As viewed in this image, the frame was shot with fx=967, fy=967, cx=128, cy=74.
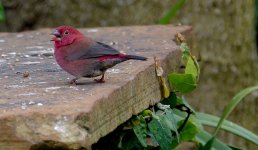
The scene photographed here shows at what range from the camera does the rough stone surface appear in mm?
2828

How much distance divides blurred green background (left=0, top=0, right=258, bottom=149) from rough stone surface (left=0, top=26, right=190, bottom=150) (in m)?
1.08

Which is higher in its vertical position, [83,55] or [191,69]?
[83,55]

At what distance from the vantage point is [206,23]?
6.40 metres

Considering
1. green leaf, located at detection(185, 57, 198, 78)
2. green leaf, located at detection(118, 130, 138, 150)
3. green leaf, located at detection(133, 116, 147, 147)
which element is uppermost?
green leaf, located at detection(185, 57, 198, 78)

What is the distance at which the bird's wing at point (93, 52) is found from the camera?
3714mm

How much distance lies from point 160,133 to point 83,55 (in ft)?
1.48

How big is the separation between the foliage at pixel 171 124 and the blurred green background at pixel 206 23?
1.48 metres

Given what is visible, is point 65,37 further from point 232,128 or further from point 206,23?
point 206,23

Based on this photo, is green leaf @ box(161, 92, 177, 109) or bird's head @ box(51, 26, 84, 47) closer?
bird's head @ box(51, 26, 84, 47)

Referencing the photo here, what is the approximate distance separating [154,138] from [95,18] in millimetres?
2994

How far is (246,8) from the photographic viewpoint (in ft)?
21.6

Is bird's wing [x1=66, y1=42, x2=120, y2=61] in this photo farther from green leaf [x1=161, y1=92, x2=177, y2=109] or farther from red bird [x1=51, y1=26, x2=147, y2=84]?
green leaf [x1=161, y1=92, x2=177, y2=109]

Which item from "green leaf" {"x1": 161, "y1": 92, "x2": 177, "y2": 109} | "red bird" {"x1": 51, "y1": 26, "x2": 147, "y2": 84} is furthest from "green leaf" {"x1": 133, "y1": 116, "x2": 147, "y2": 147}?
"green leaf" {"x1": 161, "y1": 92, "x2": 177, "y2": 109}

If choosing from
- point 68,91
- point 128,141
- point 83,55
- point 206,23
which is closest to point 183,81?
point 128,141
